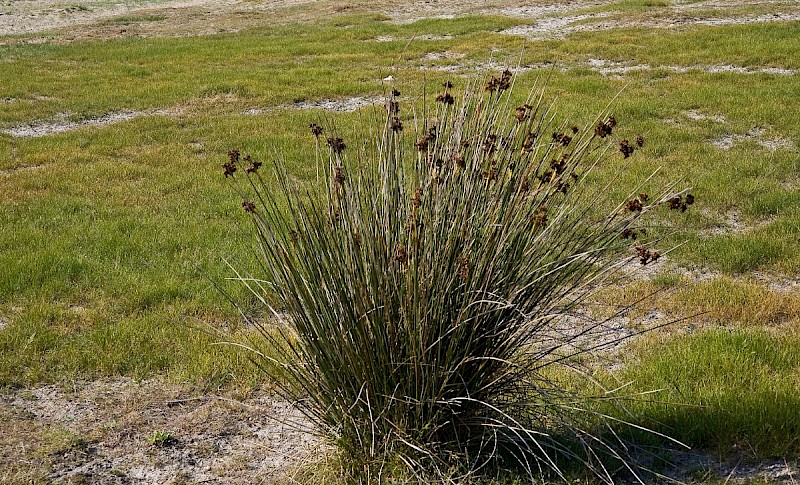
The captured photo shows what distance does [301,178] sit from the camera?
32.1ft

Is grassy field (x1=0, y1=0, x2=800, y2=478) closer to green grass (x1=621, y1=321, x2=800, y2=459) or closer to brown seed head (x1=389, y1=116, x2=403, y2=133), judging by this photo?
green grass (x1=621, y1=321, x2=800, y2=459)

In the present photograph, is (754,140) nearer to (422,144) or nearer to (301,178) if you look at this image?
(301,178)

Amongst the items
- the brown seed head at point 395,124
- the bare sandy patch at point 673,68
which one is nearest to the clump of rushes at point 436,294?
the brown seed head at point 395,124

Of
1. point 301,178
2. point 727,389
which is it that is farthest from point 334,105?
point 727,389

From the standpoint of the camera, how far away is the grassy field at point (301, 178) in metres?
5.30

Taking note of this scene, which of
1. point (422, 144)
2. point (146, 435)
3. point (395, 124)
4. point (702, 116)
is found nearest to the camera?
point (422, 144)

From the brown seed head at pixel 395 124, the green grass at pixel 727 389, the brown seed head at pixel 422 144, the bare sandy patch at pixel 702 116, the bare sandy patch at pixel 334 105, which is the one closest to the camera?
the brown seed head at pixel 422 144

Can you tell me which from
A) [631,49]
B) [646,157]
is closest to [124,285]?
[646,157]

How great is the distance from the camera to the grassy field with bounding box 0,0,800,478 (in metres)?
5.30

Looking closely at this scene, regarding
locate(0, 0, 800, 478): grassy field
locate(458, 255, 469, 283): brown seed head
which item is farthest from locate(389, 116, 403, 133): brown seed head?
locate(0, 0, 800, 478): grassy field

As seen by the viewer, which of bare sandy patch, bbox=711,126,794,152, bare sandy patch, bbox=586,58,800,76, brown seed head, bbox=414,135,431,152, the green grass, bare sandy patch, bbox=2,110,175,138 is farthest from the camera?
bare sandy patch, bbox=586,58,800,76

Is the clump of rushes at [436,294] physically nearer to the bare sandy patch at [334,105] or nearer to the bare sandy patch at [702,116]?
the bare sandy patch at [702,116]

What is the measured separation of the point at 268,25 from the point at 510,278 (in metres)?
25.6

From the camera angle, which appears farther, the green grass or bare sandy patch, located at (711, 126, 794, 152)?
bare sandy patch, located at (711, 126, 794, 152)
